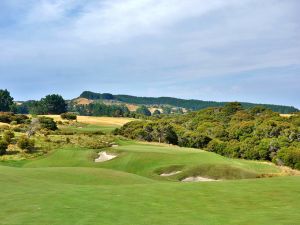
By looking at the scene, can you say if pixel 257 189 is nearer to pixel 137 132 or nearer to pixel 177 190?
pixel 177 190

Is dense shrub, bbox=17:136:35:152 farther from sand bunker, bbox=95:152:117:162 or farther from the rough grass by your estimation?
the rough grass

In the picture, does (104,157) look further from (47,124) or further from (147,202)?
(47,124)

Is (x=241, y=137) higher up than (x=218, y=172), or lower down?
higher up

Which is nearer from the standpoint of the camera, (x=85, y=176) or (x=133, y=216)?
(x=133, y=216)

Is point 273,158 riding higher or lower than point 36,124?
lower

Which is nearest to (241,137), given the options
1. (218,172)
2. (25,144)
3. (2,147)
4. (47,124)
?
(47,124)

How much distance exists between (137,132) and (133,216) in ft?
302

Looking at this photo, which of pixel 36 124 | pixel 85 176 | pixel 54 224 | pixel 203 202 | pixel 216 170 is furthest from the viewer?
pixel 36 124

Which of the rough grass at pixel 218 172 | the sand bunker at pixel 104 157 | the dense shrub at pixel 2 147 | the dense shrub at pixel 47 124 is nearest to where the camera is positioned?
the rough grass at pixel 218 172

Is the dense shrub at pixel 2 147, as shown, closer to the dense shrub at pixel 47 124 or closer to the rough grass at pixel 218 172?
the rough grass at pixel 218 172

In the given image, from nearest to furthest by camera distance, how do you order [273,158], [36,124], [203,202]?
[203,202], [273,158], [36,124]

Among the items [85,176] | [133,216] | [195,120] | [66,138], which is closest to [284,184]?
[133,216]

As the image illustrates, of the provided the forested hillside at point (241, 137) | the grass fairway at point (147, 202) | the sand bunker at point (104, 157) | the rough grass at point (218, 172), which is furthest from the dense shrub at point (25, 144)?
the forested hillside at point (241, 137)

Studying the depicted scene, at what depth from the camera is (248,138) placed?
106 m
